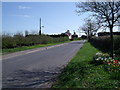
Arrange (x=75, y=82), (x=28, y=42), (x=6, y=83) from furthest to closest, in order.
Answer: (x=28, y=42) < (x=6, y=83) < (x=75, y=82)

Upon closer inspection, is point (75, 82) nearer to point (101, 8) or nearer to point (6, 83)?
point (6, 83)

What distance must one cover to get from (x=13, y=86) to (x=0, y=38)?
22.9 meters

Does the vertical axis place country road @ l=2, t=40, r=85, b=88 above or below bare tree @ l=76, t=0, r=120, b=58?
below

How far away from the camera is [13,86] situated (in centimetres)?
693

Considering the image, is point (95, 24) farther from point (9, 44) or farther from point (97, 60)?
point (9, 44)

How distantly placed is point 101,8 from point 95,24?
3.79 feet

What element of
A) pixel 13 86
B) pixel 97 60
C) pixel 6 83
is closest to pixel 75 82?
pixel 13 86

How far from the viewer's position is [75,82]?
267 inches

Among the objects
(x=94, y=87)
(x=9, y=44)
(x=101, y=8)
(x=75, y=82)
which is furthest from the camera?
(x=9, y=44)

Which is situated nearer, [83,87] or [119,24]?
[83,87]

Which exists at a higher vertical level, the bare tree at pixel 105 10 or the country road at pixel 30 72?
the bare tree at pixel 105 10

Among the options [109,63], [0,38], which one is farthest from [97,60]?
[0,38]

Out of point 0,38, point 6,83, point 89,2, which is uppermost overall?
point 89,2

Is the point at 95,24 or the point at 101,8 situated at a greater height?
the point at 101,8
